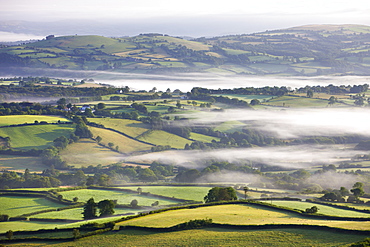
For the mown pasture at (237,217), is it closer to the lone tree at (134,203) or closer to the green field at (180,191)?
the lone tree at (134,203)

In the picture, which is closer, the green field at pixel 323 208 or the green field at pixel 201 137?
the green field at pixel 323 208

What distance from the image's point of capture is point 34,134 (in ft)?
395

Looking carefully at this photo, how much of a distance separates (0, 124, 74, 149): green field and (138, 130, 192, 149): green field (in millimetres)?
17224

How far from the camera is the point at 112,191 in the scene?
80.4 metres

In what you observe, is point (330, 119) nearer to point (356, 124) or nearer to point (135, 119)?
point (356, 124)

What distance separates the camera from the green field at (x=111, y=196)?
72.6 meters

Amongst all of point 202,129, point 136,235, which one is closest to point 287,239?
point 136,235

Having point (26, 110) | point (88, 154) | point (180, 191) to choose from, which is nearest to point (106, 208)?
point (180, 191)

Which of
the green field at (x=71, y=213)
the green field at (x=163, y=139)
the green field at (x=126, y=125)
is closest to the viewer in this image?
the green field at (x=71, y=213)

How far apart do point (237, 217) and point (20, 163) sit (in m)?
63.7

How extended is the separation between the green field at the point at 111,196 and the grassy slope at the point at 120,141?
129 feet

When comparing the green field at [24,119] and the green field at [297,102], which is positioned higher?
the green field at [297,102]

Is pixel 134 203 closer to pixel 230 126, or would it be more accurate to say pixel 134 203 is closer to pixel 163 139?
pixel 163 139

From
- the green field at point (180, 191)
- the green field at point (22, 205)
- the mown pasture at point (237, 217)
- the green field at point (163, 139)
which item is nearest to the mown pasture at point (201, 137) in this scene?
the green field at point (163, 139)
